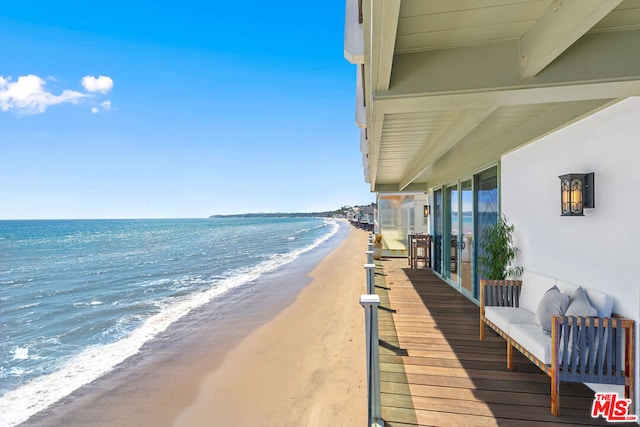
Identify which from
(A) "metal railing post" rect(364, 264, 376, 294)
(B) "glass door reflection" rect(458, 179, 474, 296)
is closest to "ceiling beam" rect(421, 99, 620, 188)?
(B) "glass door reflection" rect(458, 179, 474, 296)

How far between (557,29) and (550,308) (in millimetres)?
2174

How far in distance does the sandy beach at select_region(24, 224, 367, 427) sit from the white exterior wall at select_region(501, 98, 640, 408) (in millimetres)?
2300

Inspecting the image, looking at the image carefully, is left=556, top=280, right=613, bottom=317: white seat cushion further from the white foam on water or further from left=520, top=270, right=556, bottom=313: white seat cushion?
the white foam on water

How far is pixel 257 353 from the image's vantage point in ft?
16.4

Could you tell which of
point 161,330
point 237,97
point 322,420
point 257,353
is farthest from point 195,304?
point 237,97

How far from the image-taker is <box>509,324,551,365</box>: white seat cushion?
2.37m

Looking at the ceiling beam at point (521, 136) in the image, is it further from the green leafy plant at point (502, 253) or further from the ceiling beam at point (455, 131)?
the green leafy plant at point (502, 253)

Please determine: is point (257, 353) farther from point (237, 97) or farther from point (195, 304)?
point (237, 97)

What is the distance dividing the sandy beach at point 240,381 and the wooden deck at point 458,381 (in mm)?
586

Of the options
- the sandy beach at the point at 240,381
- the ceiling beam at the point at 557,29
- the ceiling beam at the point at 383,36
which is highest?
the ceiling beam at the point at 557,29

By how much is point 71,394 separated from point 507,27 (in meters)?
5.89

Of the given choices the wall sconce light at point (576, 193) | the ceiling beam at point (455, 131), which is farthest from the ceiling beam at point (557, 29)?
the wall sconce light at point (576, 193)

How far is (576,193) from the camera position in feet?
8.76

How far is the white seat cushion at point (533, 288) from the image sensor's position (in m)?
3.10
